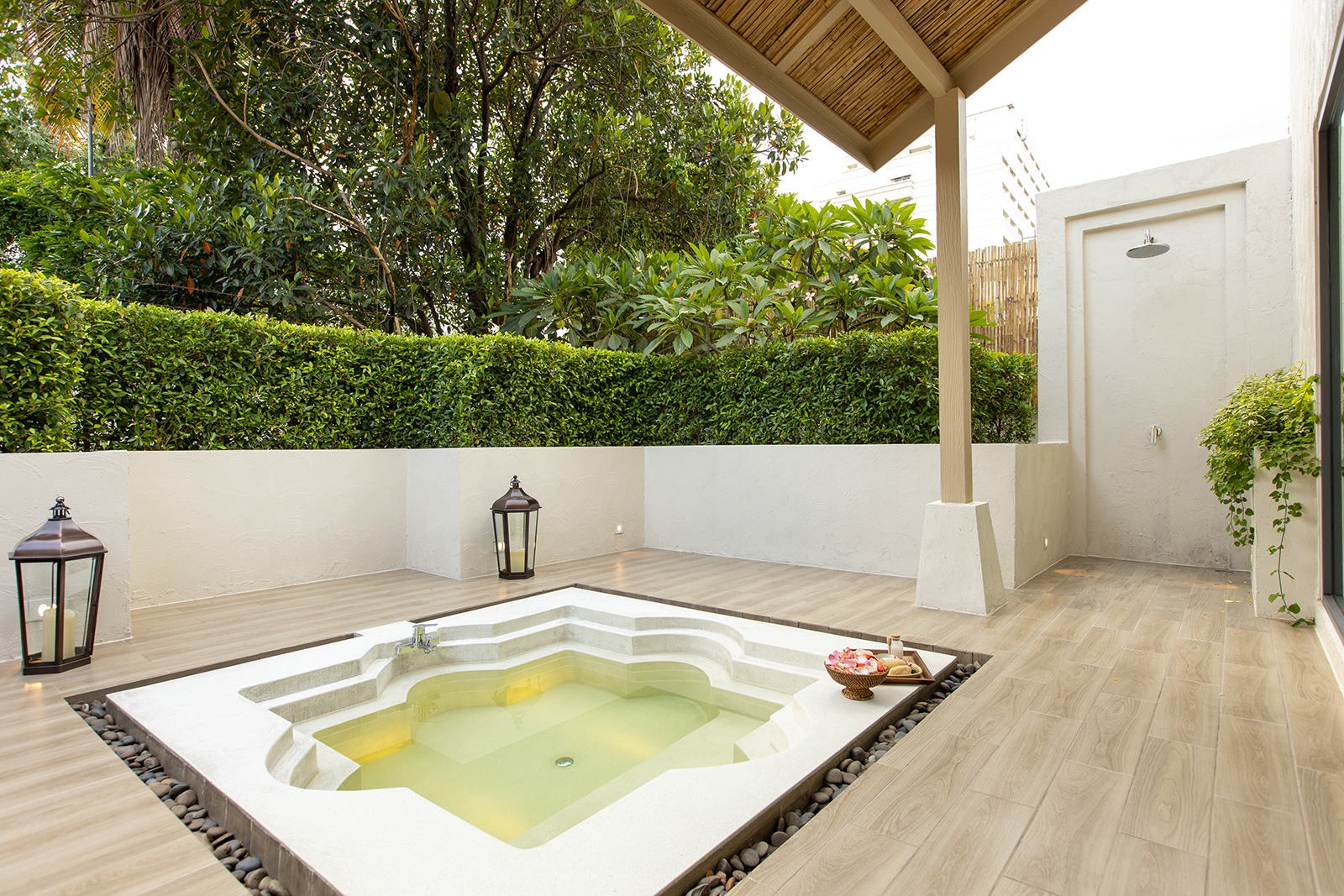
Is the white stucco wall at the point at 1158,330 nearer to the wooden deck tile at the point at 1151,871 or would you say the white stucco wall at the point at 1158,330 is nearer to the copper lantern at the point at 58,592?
the wooden deck tile at the point at 1151,871

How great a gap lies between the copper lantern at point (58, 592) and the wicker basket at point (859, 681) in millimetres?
3468

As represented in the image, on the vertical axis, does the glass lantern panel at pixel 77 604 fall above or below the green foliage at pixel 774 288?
below

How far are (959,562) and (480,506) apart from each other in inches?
142

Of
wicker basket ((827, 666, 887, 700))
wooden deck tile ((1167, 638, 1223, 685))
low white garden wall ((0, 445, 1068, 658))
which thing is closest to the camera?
wicker basket ((827, 666, 887, 700))

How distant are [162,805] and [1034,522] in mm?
5446

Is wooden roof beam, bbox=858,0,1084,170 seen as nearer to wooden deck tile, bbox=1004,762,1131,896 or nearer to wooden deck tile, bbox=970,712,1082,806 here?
wooden deck tile, bbox=970,712,1082,806

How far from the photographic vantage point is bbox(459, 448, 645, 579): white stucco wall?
17.8 ft

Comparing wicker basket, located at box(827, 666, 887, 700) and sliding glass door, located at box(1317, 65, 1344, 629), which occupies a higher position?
sliding glass door, located at box(1317, 65, 1344, 629)

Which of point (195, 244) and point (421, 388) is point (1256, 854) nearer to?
point (421, 388)

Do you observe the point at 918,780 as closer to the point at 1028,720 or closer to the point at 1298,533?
the point at 1028,720

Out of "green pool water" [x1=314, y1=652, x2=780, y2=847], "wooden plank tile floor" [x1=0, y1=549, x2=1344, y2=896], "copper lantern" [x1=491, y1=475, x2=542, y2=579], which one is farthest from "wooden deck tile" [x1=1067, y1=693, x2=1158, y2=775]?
"copper lantern" [x1=491, y1=475, x2=542, y2=579]

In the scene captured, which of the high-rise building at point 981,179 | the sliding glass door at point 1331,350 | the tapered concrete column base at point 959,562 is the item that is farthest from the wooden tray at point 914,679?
the high-rise building at point 981,179

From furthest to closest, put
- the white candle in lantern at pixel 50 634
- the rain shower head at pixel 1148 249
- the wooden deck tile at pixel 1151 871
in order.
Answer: the rain shower head at pixel 1148 249, the white candle in lantern at pixel 50 634, the wooden deck tile at pixel 1151 871

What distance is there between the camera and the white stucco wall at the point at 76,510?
130 inches
